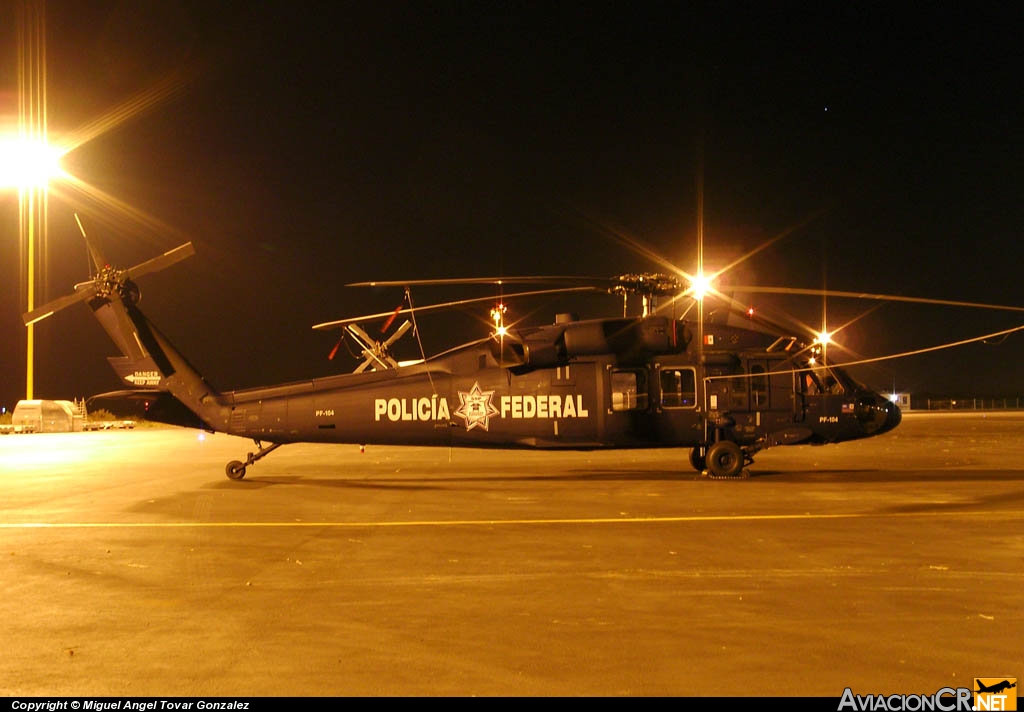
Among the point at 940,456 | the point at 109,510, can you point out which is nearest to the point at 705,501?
the point at 109,510

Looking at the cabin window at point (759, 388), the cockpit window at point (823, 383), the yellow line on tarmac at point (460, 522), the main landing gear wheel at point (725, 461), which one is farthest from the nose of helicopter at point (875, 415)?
the yellow line on tarmac at point (460, 522)

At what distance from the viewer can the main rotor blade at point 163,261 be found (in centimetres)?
1572

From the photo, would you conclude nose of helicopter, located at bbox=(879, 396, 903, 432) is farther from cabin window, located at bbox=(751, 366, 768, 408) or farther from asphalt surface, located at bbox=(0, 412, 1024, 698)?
cabin window, located at bbox=(751, 366, 768, 408)

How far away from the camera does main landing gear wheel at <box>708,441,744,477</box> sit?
15.3 meters

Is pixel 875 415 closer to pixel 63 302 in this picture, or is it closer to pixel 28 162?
pixel 63 302

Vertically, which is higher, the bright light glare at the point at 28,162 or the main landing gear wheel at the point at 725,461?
the bright light glare at the point at 28,162

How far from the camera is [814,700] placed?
4.23m

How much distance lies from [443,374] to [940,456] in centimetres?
1360

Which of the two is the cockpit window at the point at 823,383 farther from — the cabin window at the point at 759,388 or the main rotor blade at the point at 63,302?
the main rotor blade at the point at 63,302

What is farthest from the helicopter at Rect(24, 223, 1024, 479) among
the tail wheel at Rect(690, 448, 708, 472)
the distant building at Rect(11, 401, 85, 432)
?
the distant building at Rect(11, 401, 85, 432)

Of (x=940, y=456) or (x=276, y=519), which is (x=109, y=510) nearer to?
(x=276, y=519)

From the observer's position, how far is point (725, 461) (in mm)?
15406

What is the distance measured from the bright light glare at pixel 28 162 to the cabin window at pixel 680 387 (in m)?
23.5

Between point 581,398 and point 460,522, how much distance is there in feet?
18.8
